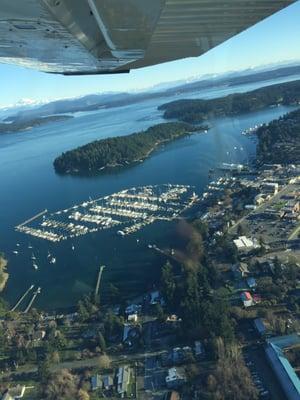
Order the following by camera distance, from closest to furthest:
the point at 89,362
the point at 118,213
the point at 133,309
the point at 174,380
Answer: the point at 174,380 → the point at 89,362 → the point at 133,309 → the point at 118,213

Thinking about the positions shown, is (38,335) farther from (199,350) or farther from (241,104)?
(241,104)

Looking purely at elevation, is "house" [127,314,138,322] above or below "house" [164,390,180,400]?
above

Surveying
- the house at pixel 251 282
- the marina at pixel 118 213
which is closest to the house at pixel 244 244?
the house at pixel 251 282

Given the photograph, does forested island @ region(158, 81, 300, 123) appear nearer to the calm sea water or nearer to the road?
the calm sea water

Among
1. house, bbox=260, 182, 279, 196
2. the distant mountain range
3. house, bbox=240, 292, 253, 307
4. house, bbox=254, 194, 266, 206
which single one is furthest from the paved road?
the distant mountain range

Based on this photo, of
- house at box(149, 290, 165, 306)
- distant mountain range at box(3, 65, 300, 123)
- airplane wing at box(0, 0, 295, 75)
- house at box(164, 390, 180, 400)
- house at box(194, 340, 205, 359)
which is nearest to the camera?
airplane wing at box(0, 0, 295, 75)

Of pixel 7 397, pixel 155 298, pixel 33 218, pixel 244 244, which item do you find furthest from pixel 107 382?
pixel 33 218

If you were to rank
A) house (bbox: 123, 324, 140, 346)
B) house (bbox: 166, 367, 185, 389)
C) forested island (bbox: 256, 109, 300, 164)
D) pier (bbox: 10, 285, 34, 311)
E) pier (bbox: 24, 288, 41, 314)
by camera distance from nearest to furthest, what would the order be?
house (bbox: 166, 367, 185, 389) → house (bbox: 123, 324, 140, 346) → pier (bbox: 24, 288, 41, 314) → pier (bbox: 10, 285, 34, 311) → forested island (bbox: 256, 109, 300, 164)

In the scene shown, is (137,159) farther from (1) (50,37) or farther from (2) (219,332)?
(1) (50,37)
